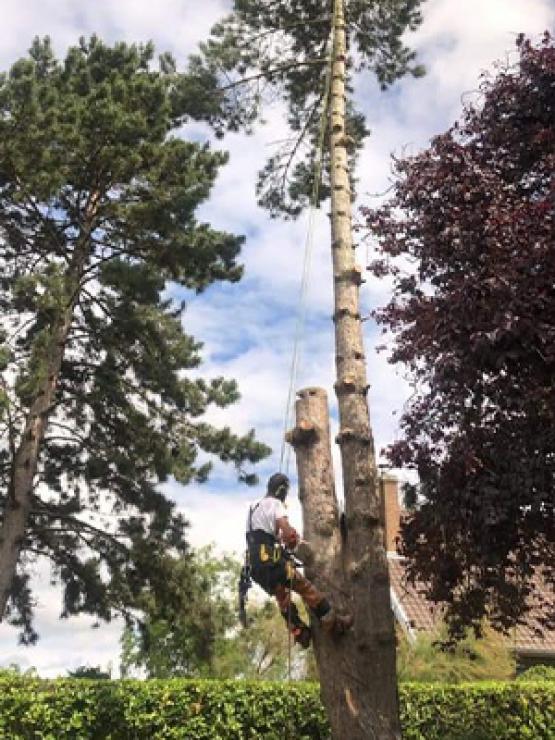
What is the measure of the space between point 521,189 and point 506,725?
792cm

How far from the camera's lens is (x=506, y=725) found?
441 inches

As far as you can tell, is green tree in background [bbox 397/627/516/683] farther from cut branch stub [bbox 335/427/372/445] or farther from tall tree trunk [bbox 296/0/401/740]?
cut branch stub [bbox 335/427/372/445]

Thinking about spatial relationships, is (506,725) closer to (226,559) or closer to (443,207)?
(443,207)

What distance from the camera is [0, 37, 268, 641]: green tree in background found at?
13.5m

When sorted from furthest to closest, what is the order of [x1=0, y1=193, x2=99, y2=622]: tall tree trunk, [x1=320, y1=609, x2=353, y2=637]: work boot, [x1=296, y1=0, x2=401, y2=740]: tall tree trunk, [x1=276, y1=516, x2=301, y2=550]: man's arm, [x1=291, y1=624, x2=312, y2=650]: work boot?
1. [x1=0, y1=193, x2=99, y2=622]: tall tree trunk
2. [x1=276, y1=516, x2=301, y2=550]: man's arm
3. [x1=291, y1=624, x2=312, y2=650]: work boot
4. [x1=320, y1=609, x2=353, y2=637]: work boot
5. [x1=296, y1=0, x2=401, y2=740]: tall tree trunk

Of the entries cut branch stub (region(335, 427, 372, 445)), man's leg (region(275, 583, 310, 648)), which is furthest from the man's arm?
cut branch stub (region(335, 427, 372, 445))

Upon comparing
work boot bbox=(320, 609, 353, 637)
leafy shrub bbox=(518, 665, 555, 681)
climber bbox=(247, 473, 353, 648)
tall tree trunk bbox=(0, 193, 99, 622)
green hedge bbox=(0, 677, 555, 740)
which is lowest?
green hedge bbox=(0, 677, 555, 740)

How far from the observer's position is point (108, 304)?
1498cm

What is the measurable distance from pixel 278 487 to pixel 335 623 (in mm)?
1250

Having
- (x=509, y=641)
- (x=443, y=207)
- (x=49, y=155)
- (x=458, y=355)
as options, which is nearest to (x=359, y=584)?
(x=458, y=355)

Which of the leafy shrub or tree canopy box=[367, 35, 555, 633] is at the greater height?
tree canopy box=[367, 35, 555, 633]

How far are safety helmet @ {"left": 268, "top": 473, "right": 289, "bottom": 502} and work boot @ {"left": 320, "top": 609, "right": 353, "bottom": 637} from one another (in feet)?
3.70

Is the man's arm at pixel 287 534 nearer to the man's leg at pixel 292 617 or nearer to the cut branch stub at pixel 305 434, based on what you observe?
the man's leg at pixel 292 617

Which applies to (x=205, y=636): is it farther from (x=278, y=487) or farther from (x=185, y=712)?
(x=278, y=487)
